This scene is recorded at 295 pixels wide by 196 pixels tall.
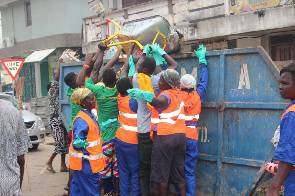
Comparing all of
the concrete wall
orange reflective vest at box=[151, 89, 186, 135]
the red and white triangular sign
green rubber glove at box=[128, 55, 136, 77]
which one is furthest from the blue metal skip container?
the concrete wall

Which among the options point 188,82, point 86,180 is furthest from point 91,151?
point 188,82

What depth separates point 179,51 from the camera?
18.4ft

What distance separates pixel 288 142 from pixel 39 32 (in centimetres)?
1987

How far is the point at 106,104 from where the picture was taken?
5.54 meters

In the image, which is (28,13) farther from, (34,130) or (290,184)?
(290,184)

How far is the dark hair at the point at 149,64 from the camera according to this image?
504 centimetres

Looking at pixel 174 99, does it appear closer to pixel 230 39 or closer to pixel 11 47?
pixel 230 39

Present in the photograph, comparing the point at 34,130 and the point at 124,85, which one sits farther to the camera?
the point at 34,130

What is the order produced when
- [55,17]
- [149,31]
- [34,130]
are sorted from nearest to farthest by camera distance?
[149,31]
[34,130]
[55,17]

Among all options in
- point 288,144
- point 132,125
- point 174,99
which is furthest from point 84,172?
point 288,144

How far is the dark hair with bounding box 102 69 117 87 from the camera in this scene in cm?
543

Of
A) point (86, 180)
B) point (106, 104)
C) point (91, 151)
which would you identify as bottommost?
point (86, 180)

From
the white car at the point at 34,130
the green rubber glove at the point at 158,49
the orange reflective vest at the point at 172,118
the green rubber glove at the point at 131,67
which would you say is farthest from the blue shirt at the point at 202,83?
the white car at the point at 34,130

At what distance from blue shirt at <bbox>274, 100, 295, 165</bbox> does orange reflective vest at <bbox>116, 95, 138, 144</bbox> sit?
103 inches
